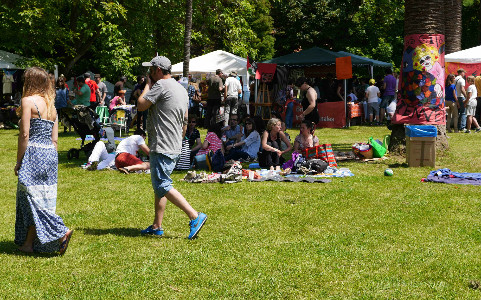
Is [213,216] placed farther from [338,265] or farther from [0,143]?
[0,143]

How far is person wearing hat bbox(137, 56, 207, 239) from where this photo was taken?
6.17m

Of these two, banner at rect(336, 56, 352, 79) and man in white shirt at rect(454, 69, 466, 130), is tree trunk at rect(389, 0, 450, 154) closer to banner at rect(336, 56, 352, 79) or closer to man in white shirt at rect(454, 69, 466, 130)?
man in white shirt at rect(454, 69, 466, 130)

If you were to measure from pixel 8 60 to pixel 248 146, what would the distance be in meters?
14.2

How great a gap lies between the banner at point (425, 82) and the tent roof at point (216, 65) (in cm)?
1086

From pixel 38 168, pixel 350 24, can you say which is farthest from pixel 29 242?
pixel 350 24

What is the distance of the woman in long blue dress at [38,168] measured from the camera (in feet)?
18.3

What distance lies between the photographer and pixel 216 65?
896 inches

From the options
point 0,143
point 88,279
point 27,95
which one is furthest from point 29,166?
point 0,143

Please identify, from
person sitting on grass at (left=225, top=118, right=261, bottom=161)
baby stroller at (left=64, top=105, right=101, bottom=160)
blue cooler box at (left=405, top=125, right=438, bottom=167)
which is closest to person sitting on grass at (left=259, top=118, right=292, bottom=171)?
person sitting on grass at (left=225, top=118, right=261, bottom=161)

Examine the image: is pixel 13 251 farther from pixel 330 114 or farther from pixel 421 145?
pixel 330 114

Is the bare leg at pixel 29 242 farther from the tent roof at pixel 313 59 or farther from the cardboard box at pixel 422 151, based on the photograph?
the tent roof at pixel 313 59

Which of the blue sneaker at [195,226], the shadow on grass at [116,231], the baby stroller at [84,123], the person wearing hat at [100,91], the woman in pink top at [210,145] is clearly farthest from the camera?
the person wearing hat at [100,91]

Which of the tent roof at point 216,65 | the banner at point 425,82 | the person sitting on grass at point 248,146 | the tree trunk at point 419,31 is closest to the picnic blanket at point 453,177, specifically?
the banner at point 425,82

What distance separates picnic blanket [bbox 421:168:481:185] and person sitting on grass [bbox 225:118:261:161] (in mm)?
3892
